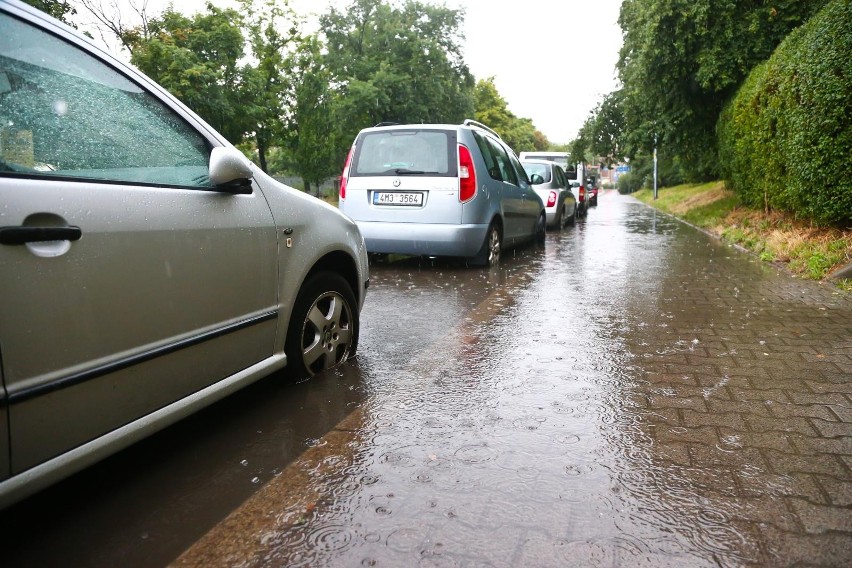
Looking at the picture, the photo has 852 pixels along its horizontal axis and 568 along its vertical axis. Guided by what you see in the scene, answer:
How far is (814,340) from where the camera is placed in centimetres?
527

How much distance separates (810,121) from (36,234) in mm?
9566

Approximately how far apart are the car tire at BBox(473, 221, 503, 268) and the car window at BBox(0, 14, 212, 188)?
20.3ft

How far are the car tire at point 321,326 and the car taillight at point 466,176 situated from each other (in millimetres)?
4178

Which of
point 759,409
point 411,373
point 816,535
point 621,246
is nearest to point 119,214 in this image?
point 411,373

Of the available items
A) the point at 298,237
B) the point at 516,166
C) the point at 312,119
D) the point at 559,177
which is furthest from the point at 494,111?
the point at 298,237

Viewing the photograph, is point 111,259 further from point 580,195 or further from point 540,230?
point 580,195

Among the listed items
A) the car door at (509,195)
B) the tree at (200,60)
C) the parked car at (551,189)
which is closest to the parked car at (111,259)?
the car door at (509,195)

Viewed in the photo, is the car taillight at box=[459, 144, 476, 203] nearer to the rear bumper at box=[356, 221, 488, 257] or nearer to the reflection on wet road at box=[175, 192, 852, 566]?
the rear bumper at box=[356, 221, 488, 257]

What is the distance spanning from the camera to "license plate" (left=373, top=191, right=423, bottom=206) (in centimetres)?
858

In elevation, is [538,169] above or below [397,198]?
above

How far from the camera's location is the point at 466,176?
334 inches

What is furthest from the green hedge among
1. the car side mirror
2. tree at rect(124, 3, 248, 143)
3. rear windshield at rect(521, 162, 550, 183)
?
tree at rect(124, 3, 248, 143)

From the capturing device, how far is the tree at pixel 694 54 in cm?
1463

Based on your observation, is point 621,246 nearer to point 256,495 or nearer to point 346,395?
point 346,395
